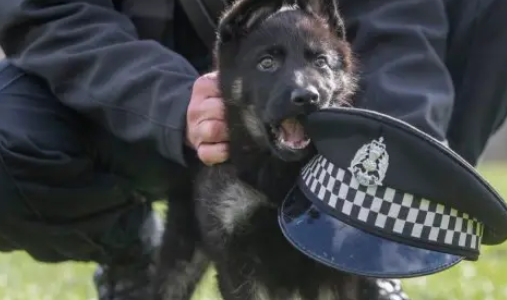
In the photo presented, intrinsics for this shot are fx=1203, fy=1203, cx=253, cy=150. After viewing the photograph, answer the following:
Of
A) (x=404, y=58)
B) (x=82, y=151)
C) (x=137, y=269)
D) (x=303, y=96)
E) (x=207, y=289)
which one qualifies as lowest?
(x=207, y=289)

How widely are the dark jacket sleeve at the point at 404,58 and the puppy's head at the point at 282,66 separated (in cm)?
10

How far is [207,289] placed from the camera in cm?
388

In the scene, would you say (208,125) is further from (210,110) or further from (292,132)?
(292,132)

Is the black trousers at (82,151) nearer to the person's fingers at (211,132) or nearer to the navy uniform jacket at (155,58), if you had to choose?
the navy uniform jacket at (155,58)

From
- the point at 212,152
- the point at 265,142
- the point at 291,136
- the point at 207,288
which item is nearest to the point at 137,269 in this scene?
the point at 207,288

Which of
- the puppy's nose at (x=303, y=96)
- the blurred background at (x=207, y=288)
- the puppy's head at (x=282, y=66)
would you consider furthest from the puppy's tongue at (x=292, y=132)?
the blurred background at (x=207, y=288)

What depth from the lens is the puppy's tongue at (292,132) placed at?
269 centimetres

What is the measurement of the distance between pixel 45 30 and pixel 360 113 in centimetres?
115

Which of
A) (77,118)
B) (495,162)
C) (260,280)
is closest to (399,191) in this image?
(260,280)

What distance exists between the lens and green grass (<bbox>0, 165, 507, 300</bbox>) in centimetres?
452

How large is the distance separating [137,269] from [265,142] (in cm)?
108

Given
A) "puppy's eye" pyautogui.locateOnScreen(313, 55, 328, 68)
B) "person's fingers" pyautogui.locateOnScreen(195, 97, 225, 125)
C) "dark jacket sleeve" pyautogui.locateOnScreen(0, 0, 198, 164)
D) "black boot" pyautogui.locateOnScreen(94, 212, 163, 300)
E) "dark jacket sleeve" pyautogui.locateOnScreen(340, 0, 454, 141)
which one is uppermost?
"puppy's eye" pyautogui.locateOnScreen(313, 55, 328, 68)

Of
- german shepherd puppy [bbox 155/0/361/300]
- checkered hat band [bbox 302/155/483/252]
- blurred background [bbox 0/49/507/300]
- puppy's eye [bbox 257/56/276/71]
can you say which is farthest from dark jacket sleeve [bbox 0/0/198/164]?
blurred background [bbox 0/49/507/300]

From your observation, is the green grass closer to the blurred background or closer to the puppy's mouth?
the blurred background
